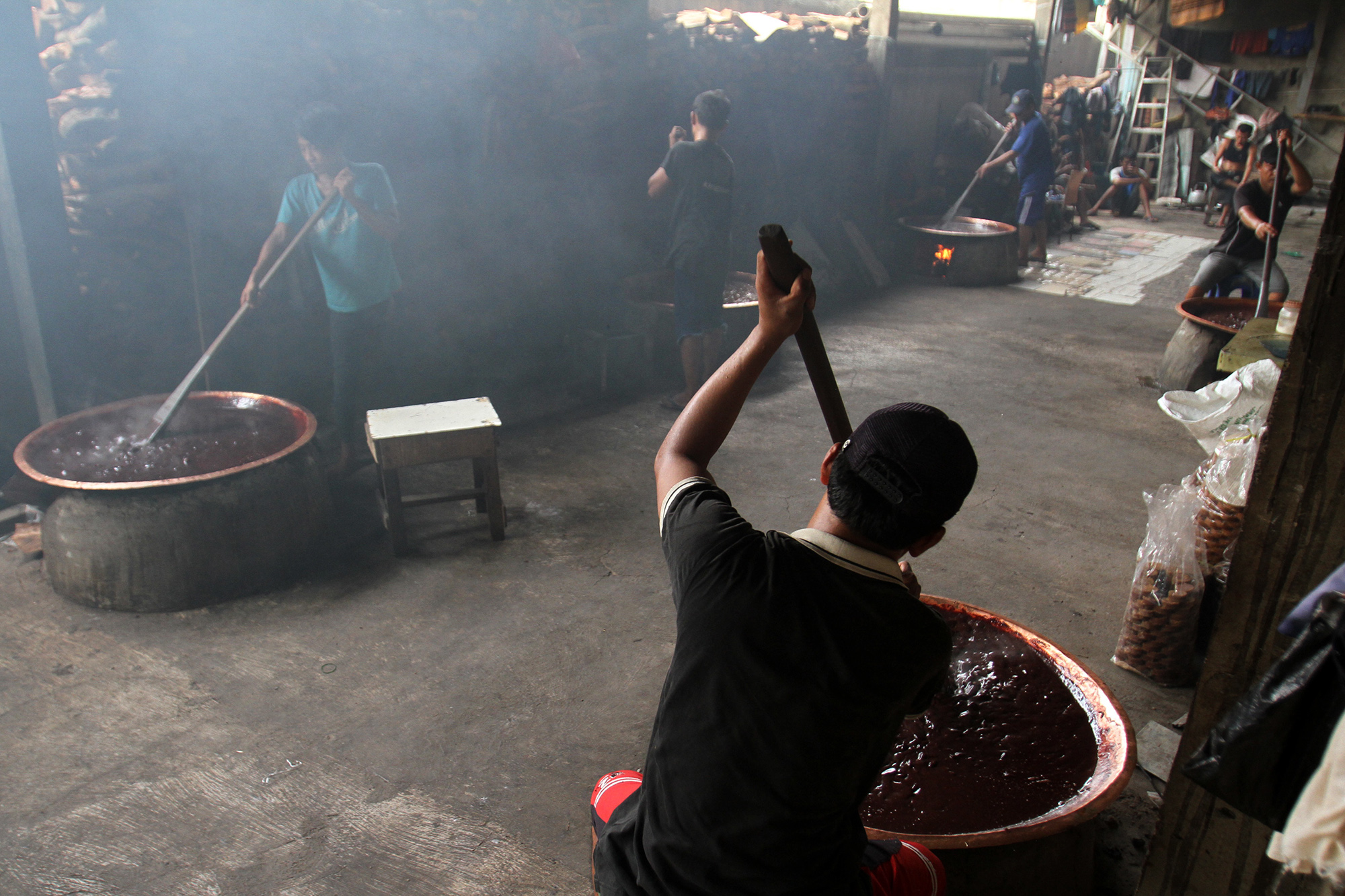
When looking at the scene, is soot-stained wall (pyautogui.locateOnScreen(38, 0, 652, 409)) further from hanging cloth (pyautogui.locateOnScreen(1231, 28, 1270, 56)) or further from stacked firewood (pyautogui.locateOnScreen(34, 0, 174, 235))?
hanging cloth (pyautogui.locateOnScreen(1231, 28, 1270, 56))

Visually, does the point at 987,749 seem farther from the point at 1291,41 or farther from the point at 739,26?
the point at 1291,41

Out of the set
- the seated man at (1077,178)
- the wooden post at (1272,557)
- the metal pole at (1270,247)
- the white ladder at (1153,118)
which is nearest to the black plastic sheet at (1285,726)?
the wooden post at (1272,557)

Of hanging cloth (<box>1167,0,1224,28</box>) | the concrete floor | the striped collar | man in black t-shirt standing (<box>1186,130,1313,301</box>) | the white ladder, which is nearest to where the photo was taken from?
the striped collar

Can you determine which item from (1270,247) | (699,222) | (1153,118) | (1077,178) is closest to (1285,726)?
(699,222)

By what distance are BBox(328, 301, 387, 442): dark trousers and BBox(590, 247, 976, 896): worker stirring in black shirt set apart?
422cm

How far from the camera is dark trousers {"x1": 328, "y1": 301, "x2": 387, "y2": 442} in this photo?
17.2ft

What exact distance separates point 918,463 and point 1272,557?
3.30 ft

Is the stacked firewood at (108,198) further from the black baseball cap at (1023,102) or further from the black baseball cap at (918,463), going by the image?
the black baseball cap at (1023,102)

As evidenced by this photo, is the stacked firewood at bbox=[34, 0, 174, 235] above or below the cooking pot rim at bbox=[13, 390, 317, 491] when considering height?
above

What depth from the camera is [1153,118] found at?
18031mm

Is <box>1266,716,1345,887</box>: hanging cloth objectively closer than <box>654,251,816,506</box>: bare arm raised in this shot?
Yes

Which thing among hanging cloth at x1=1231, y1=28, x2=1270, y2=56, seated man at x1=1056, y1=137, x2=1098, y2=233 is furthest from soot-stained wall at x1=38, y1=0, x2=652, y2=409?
hanging cloth at x1=1231, y1=28, x2=1270, y2=56

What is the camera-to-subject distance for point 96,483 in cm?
384

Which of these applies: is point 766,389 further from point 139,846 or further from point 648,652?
point 139,846
